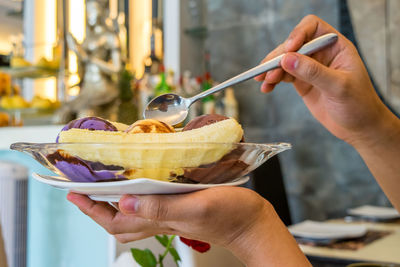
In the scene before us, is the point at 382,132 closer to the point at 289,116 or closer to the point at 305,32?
the point at 305,32

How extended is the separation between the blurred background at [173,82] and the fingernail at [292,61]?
35.5 inches

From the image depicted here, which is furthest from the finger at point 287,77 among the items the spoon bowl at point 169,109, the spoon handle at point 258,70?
the spoon bowl at point 169,109

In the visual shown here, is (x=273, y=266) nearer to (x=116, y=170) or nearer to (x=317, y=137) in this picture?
(x=116, y=170)

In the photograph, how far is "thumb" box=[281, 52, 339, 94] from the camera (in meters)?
0.65

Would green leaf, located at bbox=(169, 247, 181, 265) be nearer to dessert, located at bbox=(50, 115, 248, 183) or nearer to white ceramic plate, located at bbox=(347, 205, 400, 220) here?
dessert, located at bbox=(50, 115, 248, 183)

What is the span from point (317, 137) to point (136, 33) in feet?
4.24

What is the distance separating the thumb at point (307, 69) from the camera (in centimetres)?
65

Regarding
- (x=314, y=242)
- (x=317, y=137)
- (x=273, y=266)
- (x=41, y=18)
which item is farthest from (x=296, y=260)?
(x=41, y=18)

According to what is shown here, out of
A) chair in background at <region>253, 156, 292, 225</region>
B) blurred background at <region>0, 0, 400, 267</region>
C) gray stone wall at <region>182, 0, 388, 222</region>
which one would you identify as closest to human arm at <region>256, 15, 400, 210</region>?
blurred background at <region>0, 0, 400, 267</region>

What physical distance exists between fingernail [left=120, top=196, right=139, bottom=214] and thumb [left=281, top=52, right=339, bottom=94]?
0.34 meters

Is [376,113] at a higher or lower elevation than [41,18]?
lower

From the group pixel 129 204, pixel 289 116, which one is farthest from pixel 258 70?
pixel 289 116

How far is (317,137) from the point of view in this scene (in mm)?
2725

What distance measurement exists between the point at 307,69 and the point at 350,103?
15cm
